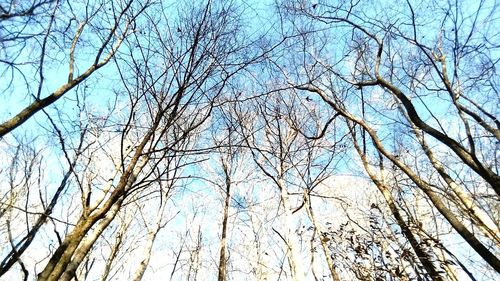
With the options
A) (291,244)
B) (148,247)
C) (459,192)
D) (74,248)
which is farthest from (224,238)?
(74,248)

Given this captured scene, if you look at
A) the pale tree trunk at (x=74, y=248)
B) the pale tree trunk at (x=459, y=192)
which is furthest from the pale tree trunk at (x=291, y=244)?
the pale tree trunk at (x=74, y=248)

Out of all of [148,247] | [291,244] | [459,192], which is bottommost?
[459,192]

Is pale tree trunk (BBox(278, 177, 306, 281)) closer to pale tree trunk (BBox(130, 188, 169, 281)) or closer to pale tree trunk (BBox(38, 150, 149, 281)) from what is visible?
pale tree trunk (BBox(130, 188, 169, 281))

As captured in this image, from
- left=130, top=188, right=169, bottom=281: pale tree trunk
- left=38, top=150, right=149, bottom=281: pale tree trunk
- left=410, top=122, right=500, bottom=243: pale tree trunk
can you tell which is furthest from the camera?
left=130, top=188, right=169, bottom=281: pale tree trunk

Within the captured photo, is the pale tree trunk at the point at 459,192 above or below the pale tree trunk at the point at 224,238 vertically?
below

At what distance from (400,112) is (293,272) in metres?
3.64

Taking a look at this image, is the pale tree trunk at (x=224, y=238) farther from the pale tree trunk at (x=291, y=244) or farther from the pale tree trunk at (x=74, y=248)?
the pale tree trunk at (x=74, y=248)

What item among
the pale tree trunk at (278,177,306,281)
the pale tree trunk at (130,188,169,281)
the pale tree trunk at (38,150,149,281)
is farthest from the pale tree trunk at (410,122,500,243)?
the pale tree trunk at (130,188,169,281)

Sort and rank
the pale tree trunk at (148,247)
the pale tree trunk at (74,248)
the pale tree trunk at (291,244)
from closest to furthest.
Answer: the pale tree trunk at (74,248) < the pale tree trunk at (291,244) < the pale tree trunk at (148,247)

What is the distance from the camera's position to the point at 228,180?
380 inches

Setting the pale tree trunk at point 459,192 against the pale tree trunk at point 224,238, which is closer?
the pale tree trunk at point 459,192

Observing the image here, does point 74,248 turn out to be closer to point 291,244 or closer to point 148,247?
point 291,244

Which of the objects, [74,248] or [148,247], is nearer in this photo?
[74,248]

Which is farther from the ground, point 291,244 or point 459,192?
point 291,244
